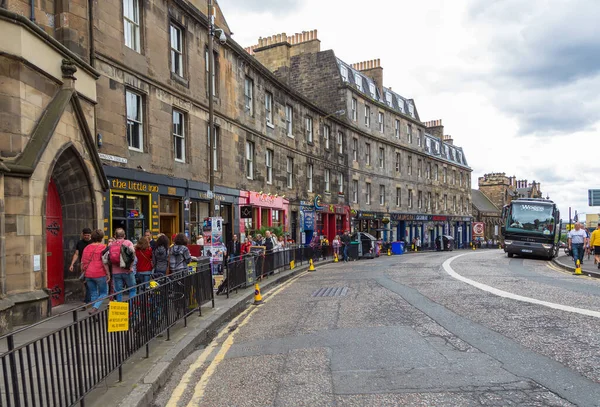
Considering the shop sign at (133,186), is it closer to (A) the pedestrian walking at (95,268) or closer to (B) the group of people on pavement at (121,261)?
(B) the group of people on pavement at (121,261)

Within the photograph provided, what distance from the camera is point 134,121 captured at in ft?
51.0

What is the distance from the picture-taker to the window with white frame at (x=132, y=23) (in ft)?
49.8

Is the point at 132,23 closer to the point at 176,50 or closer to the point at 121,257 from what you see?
the point at 176,50

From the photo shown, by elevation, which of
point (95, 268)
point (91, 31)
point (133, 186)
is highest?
point (91, 31)

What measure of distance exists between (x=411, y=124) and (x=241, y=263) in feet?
129

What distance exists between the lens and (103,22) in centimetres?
1386

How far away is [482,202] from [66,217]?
67.2m

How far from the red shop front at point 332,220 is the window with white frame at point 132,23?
62.1 ft

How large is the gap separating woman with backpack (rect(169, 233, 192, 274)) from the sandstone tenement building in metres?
2.34

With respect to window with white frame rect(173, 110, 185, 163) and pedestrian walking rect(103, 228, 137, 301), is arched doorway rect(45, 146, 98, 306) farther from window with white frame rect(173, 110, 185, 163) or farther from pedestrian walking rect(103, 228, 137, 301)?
window with white frame rect(173, 110, 185, 163)

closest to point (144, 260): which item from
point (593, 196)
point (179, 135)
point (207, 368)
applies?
point (207, 368)

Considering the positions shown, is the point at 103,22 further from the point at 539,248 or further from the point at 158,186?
the point at 539,248

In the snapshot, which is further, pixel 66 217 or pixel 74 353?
pixel 66 217

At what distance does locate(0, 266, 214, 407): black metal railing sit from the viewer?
11.8 ft
